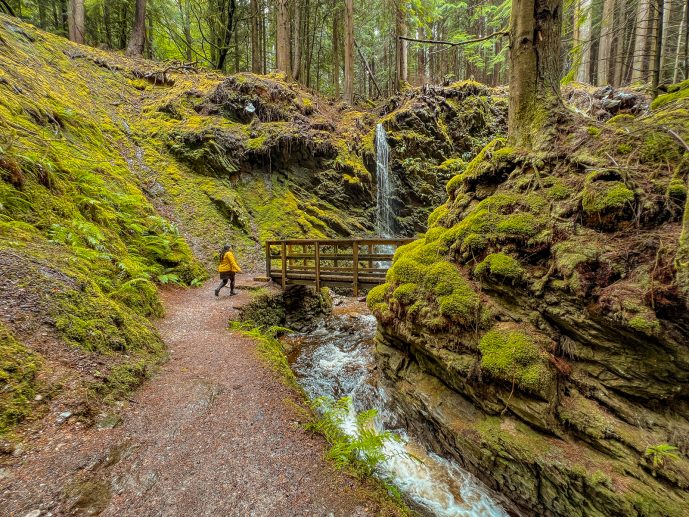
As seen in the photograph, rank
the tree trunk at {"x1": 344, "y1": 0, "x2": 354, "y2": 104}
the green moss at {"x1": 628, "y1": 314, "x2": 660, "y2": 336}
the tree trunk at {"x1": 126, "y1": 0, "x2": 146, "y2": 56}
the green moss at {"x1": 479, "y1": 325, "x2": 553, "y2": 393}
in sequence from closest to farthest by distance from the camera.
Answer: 1. the green moss at {"x1": 628, "y1": 314, "x2": 660, "y2": 336}
2. the green moss at {"x1": 479, "y1": 325, "x2": 553, "y2": 393}
3. the tree trunk at {"x1": 344, "y1": 0, "x2": 354, "y2": 104}
4. the tree trunk at {"x1": 126, "y1": 0, "x2": 146, "y2": 56}

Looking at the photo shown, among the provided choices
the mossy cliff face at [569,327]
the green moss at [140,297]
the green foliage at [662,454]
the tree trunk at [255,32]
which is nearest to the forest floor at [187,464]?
the mossy cliff face at [569,327]

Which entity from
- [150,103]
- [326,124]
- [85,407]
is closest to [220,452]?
[85,407]

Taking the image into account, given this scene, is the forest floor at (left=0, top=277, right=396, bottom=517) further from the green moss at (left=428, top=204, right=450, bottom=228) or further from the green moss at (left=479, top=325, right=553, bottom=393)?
the green moss at (left=428, top=204, right=450, bottom=228)

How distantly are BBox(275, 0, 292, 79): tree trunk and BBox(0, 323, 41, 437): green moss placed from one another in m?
18.7

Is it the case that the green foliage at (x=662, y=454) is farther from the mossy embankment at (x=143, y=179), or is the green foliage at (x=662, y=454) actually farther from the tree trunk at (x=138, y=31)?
the tree trunk at (x=138, y=31)

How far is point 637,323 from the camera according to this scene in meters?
2.75

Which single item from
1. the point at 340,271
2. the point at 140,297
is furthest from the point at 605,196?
the point at 140,297

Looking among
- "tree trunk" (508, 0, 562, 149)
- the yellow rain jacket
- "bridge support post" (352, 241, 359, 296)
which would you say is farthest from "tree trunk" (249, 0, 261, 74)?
"tree trunk" (508, 0, 562, 149)

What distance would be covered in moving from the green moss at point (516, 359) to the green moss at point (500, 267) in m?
0.65

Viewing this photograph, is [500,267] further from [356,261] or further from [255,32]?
[255,32]

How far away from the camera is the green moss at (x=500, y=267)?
12.6ft

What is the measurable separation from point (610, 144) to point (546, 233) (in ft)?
4.74

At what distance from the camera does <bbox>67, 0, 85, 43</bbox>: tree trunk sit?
15812 millimetres

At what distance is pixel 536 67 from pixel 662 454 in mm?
4994
